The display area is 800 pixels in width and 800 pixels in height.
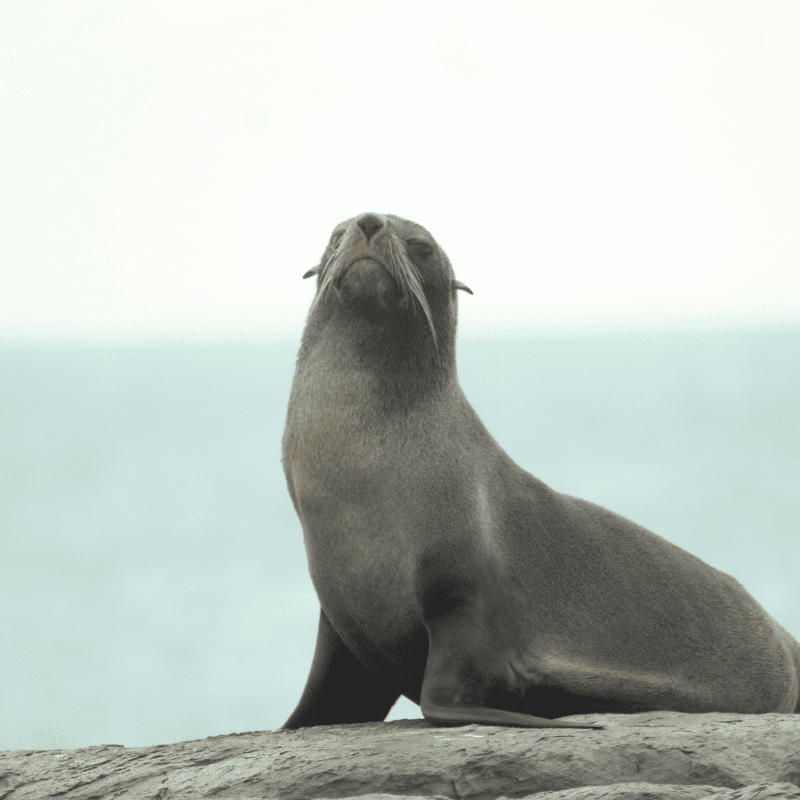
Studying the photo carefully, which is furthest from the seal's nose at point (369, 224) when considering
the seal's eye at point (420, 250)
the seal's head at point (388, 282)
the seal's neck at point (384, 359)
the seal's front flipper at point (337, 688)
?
the seal's front flipper at point (337, 688)

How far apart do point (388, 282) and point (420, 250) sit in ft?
0.74

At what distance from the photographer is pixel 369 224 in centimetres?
371

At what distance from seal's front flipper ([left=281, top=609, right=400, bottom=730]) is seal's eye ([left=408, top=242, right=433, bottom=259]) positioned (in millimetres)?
1249

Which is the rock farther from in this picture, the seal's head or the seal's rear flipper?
the seal's head

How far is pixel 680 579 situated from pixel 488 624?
782mm

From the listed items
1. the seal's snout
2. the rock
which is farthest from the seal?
the rock

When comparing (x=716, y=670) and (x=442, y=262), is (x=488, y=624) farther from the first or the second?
(x=442, y=262)

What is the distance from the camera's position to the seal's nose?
3.70 metres

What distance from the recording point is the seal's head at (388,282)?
3682 mm

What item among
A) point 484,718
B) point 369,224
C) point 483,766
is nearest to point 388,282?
point 369,224

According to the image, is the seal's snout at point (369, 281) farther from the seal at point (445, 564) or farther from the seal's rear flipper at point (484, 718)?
the seal's rear flipper at point (484, 718)

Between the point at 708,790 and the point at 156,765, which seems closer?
the point at 708,790

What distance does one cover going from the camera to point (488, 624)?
353cm

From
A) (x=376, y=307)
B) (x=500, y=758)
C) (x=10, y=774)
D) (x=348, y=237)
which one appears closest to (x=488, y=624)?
(x=500, y=758)
